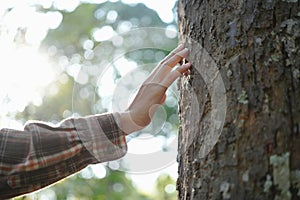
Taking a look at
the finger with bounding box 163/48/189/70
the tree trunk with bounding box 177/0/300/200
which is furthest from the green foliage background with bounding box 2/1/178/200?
the tree trunk with bounding box 177/0/300/200

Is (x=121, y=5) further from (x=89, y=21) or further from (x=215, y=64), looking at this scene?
(x=215, y=64)

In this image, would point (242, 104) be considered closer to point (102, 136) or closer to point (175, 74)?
point (175, 74)

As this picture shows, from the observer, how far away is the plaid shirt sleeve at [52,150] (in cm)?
134

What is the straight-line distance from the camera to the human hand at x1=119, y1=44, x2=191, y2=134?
145 centimetres

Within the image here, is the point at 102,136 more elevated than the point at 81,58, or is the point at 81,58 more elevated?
the point at 102,136

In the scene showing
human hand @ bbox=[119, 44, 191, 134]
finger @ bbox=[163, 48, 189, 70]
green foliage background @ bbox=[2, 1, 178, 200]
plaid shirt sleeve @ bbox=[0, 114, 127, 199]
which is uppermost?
finger @ bbox=[163, 48, 189, 70]

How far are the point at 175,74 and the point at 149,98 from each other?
10 cm

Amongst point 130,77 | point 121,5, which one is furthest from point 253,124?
point 121,5

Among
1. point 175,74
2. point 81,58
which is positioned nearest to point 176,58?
point 175,74

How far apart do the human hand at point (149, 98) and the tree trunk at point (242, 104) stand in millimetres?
45

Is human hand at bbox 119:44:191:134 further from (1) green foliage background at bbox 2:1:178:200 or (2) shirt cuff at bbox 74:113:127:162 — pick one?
(1) green foliage background at bbox 2:1:178:200

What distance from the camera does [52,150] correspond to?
53.7 inches

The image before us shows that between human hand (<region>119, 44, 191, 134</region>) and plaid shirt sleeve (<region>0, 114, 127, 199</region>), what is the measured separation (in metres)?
0.04

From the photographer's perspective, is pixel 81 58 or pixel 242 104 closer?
pixel 242 104
